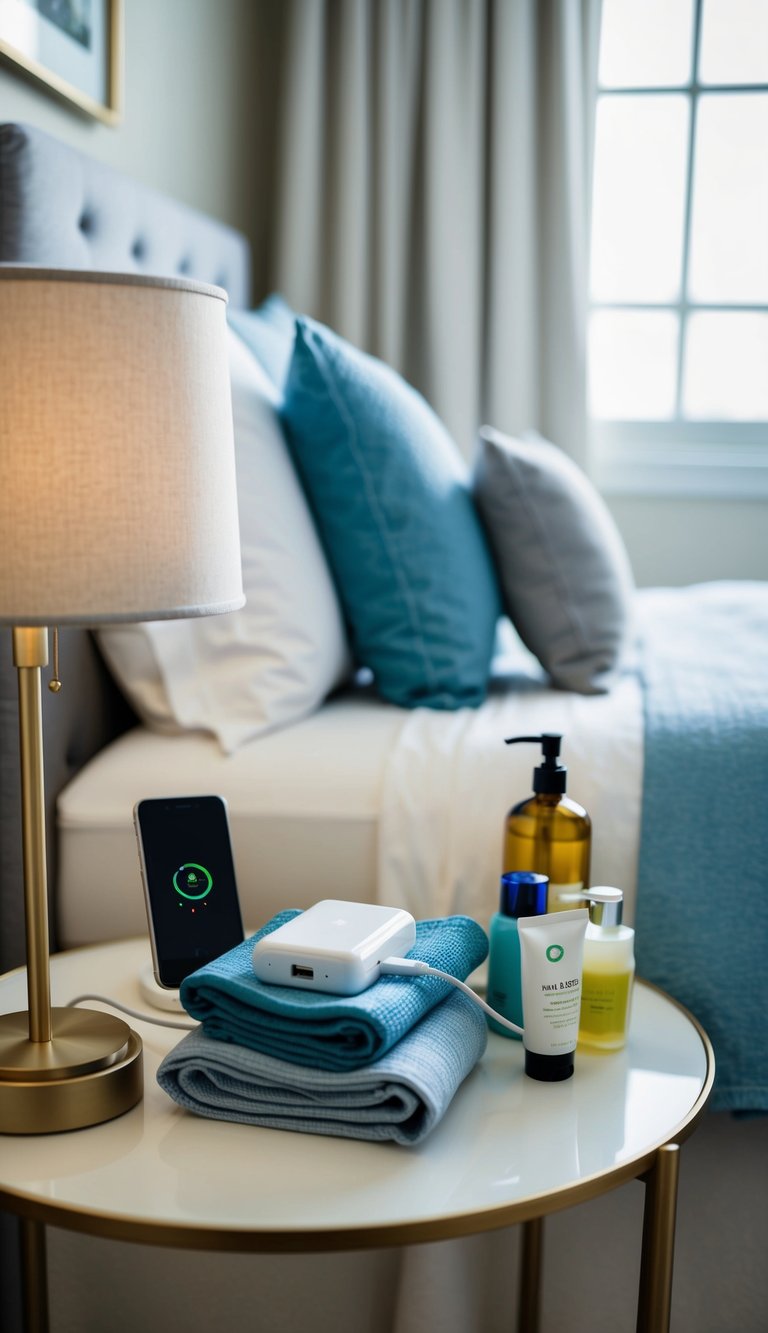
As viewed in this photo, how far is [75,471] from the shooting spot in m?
0.77

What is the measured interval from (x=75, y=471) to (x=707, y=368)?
257 cm

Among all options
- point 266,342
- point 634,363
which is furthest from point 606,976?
point 634,363

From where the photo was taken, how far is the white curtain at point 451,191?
2680 mm

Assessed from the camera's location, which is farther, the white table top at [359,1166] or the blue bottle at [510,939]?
the blue bottle at [510,939]

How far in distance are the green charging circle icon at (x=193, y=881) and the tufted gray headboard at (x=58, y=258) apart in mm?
291

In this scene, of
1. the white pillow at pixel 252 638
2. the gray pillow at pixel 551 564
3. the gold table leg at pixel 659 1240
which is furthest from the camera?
the gray pillow at pixel 551 564

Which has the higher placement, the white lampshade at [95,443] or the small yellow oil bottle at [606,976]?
the white lampshade at [95,443]

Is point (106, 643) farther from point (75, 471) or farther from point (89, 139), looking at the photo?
point (89, 139)

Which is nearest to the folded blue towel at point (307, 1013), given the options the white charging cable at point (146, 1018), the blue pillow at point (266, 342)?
the white charging cable at point (146, 1018)

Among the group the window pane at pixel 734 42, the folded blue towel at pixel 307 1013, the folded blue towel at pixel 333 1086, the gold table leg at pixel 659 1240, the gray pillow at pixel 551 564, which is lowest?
the gold table leg at pixel 659 1240

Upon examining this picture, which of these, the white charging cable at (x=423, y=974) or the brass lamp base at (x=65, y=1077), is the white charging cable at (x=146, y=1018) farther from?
the brass lamp base at (x=65, y=1077)

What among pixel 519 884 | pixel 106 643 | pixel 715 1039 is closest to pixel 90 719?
pixel 106 643

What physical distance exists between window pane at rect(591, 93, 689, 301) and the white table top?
8.02 ft

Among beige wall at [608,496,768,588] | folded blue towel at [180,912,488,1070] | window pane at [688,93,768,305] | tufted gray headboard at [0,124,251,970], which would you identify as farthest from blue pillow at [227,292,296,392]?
window pane at [688,93,768,305]
